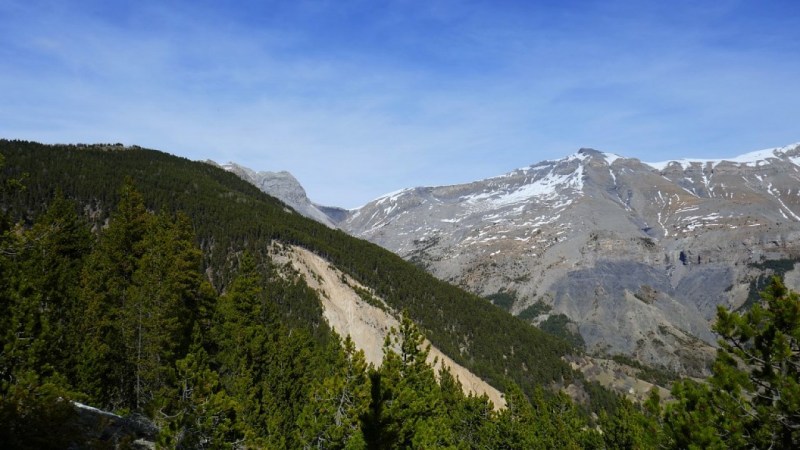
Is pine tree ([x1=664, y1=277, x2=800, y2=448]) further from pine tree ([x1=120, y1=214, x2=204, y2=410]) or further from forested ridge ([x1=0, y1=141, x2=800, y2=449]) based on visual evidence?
pine tree ([x1=120, y1=214, x2=204, y2=410])

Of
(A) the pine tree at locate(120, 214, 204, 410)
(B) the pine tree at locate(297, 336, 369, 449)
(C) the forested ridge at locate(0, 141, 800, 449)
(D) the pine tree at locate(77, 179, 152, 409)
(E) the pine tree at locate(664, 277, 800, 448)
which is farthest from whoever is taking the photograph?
(A) the pine tree at locate(120, 214, 204, 410)

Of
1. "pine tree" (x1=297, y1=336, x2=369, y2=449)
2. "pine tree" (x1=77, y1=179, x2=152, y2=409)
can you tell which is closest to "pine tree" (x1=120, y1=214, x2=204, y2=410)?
"pine tree" (x1=77, y1=179, x2=152, y2=409)

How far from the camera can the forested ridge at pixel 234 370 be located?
13367 mm

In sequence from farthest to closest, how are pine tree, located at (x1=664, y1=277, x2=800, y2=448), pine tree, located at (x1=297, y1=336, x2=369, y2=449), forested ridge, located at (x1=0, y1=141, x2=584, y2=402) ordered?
forested ridge, located at (x1=0, y1=141, x2=584, y2=402), pine tree, located at (x1=297, y1=336, x2=369, y2=449), pine tree, located at (x1=664, y1=277, x2=800, y2=448)

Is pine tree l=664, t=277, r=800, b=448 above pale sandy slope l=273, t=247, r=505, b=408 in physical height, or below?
above

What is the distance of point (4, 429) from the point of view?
11.9m

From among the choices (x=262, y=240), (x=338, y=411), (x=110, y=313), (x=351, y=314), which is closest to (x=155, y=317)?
(x=110, y=313)

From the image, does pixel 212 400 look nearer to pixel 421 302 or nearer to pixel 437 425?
pixel 437 425

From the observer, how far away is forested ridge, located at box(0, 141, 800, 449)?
13367 mm

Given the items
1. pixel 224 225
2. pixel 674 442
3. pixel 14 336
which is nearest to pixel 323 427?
pixel 14 336

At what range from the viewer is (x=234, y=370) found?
3788 centimetres

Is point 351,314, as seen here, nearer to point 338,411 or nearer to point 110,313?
point 110,313

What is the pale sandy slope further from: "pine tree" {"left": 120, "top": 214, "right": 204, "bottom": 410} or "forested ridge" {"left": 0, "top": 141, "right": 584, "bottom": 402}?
"pine tree" {"left": 120, "top": 214, "right": 204, "bottom": 410}

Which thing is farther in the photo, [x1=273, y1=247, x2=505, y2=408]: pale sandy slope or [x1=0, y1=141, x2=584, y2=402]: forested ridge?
[x1=0, y1=141, x2=584, y2=402]: forested ridge
